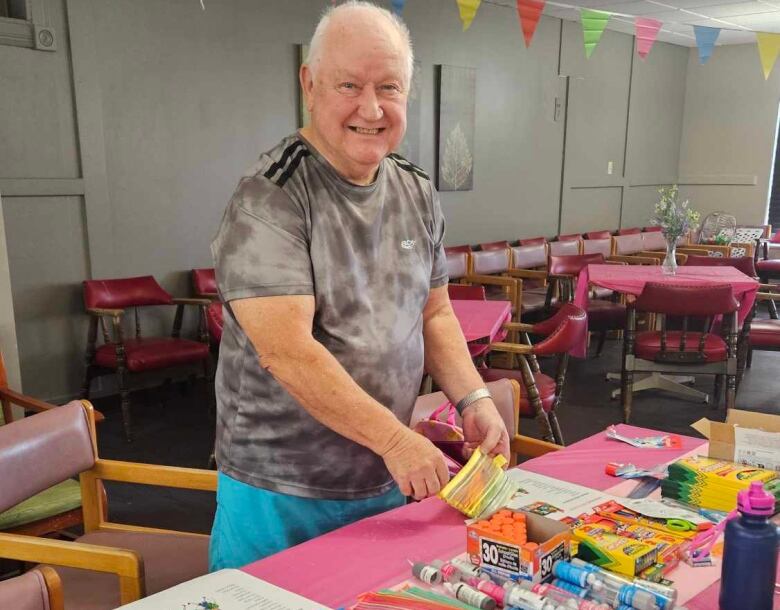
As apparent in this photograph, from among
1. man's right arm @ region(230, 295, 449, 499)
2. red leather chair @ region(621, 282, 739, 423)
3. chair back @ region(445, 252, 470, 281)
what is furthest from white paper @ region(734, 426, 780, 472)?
chair back @ region(445, 252, 470, 281)

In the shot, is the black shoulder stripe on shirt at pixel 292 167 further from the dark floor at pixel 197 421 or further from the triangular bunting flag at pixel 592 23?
the triangular bunting flag at pixel 592 23

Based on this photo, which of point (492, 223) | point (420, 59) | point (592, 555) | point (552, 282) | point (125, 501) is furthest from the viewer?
point (492, 223)

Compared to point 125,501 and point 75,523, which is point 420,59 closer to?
point 125,501

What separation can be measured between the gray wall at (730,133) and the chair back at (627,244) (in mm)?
2451

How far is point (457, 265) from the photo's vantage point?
18.8ft

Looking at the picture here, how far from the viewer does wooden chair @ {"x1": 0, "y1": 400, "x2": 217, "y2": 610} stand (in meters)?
1.59

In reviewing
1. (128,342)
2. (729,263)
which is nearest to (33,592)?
(128,342)

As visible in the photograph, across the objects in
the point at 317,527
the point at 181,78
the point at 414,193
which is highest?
the point at 181,78

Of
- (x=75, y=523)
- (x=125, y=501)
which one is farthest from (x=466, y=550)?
(x=125, y=501)

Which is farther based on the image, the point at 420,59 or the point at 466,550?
the point at 420,59

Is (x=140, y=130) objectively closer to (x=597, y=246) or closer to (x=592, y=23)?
(x=592, y=23)

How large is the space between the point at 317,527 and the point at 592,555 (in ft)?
1.74

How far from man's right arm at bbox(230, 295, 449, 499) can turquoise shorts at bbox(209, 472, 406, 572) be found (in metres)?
0.24

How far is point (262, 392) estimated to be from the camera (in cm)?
135
